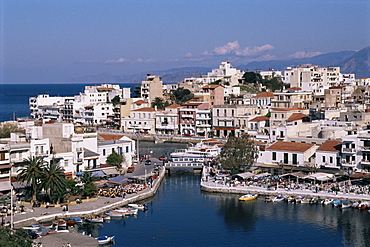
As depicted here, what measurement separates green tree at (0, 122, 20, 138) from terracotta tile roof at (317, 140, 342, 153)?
110 ft

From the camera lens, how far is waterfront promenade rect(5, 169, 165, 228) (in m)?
29.2

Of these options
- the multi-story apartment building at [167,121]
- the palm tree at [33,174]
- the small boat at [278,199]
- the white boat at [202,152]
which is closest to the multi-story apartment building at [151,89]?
the multi-story apartment building at [167,121]

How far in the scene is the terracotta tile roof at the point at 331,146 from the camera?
40219mm

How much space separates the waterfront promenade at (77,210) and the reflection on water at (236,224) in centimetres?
120

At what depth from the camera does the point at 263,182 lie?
3828cm

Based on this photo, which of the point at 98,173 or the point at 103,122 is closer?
the point at 98,173

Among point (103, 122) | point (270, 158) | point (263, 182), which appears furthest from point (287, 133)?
point (103, 122)

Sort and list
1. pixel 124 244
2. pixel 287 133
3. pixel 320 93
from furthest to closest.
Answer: pixel 320 93
pixel 287 133
pixel 124 244

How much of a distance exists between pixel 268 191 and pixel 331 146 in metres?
7.37

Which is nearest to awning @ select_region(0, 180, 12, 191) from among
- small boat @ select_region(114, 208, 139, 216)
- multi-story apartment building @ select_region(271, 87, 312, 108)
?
small boat @ select_region(114, 208, 139, 216)

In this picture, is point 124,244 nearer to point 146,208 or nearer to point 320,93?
point 146,208

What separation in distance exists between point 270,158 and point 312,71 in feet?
179

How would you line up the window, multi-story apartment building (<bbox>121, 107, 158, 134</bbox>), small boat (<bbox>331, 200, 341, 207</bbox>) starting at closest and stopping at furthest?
small boat (<bbox>331, 200, 341, 207</bbox>), the window, multi-story apartment building (<bbox>121, 107, 158, 134</bbox>)

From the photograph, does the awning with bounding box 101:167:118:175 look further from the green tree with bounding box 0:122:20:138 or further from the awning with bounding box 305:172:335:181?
the green tree with bounding box 0:122:20:138
